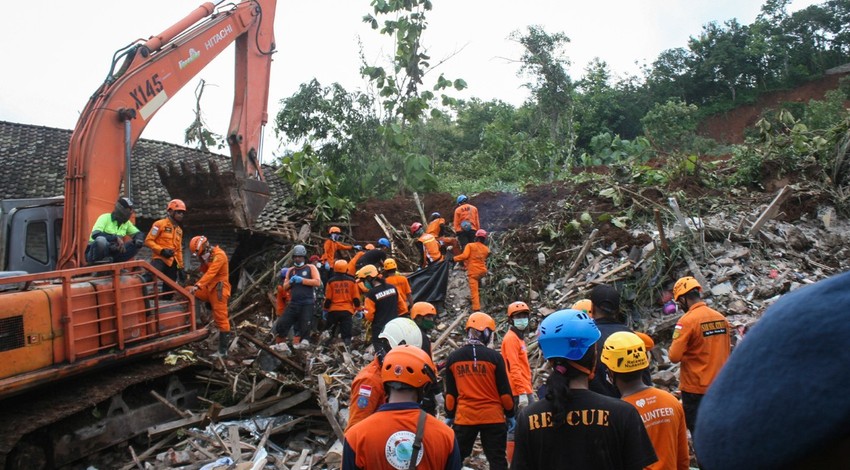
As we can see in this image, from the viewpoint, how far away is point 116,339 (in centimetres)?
809

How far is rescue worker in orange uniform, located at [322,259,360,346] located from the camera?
12.3 m

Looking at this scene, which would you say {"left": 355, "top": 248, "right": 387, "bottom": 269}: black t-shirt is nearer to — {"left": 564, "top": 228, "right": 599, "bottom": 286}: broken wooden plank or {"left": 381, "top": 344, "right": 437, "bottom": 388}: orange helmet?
{"left": 564, "top": 228, "right": 599, "bottom": 286}: broken wooden plank

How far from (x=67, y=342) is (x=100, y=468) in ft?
5.82

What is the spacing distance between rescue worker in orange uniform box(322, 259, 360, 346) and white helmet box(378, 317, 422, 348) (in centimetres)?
700

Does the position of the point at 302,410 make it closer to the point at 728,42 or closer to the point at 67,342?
the point at 67,342

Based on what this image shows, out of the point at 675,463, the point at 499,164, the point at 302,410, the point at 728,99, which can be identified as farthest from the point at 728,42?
the point at 675,463

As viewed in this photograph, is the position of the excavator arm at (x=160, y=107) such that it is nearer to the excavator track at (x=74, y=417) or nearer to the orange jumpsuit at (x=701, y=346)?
the excavator track at (x=74, y=417)

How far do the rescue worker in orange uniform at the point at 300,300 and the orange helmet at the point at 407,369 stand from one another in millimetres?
8731

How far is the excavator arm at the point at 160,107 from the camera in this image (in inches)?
324

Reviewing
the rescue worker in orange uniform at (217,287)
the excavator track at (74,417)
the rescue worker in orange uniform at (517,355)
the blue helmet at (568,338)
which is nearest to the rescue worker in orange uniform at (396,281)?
the rescue worker in orange uniform at (217,287)

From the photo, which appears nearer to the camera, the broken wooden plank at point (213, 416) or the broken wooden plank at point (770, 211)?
the broken wooden plank at point (213, 416)

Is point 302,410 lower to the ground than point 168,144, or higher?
lower

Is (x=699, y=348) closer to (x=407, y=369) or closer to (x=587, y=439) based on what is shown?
(x=587, y=439)

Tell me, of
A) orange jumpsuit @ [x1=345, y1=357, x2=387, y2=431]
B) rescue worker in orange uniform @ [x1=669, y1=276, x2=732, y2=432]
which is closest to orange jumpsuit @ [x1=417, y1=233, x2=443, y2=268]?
rescue worker in orange uniform @ [x1=669, y1=276, x2=732, y2=432]
